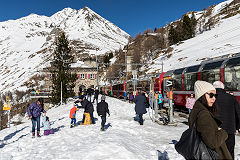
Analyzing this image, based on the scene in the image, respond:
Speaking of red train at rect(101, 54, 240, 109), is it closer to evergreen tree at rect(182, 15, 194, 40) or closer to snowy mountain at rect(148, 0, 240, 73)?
snowy mountain at rect(148, 0, 240, 73)

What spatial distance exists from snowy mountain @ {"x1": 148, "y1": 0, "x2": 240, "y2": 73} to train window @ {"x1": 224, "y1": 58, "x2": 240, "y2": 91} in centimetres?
2567

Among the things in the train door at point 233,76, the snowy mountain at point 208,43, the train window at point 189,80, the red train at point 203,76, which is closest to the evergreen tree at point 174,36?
the snowy mountain at point 208,43

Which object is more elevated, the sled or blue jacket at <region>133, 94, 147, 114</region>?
blue jacket at <region>133, 94, 147, 114</region>

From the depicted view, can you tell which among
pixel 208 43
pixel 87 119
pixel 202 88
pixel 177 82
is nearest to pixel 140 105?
pixel 87 119

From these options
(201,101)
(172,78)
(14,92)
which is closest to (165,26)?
(14,92)

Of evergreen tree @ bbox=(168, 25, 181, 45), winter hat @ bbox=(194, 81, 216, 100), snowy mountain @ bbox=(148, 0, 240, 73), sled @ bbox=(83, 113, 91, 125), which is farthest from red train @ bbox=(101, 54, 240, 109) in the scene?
evergreen tree @ bbox=(168, 25, 181, 45)

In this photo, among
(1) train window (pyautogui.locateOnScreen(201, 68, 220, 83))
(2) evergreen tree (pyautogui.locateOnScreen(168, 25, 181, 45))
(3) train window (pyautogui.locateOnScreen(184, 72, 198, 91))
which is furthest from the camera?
(2) evergreen tree (pyautogui.locateOnScreen(168, 25, 181, 45))

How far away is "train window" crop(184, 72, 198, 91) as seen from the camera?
14.2m

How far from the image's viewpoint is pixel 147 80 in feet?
69.6

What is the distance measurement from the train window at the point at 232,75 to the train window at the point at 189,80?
3.02 m

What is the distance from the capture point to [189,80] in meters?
14.8

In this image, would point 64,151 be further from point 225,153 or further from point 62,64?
point 62,64

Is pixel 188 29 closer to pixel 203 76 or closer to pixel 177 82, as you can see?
pixel 177 82

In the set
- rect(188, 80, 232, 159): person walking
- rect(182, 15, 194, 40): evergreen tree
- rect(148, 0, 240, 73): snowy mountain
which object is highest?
rect(182, 15, 194, 40): evergreen tree
